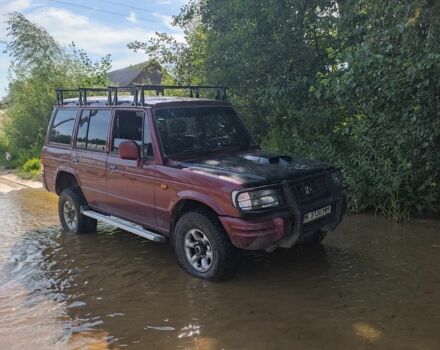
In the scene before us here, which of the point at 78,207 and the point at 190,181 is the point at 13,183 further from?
the point at 190,181

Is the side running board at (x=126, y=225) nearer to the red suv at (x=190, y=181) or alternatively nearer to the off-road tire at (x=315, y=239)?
the red suv at (x=190, y=181)

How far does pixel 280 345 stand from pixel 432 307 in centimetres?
154

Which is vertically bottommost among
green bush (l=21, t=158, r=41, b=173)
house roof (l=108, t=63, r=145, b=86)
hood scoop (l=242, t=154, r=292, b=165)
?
green bush (l=21, t=158, r=41, b=173)

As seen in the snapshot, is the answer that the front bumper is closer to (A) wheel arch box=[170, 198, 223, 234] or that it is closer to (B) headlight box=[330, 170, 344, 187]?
(A) wheel arch box=[170, 198, 223, 234]

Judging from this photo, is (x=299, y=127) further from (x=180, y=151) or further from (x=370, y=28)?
(x=180, y=151)

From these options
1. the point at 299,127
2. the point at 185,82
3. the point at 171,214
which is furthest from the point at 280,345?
the point at 185,82

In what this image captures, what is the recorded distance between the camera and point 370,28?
625 cm

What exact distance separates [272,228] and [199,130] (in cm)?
186

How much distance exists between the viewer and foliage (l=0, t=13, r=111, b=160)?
15711 mm

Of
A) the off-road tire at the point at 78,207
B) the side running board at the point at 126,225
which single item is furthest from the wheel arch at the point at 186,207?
the off-road tire at the point at 78,207

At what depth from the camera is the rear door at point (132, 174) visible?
535cm

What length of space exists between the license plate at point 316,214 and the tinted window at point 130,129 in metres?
1.96

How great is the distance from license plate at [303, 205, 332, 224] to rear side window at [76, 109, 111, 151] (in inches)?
116

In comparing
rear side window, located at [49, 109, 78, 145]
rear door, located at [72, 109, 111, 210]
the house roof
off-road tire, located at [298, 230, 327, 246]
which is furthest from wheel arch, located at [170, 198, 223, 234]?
the house roof
